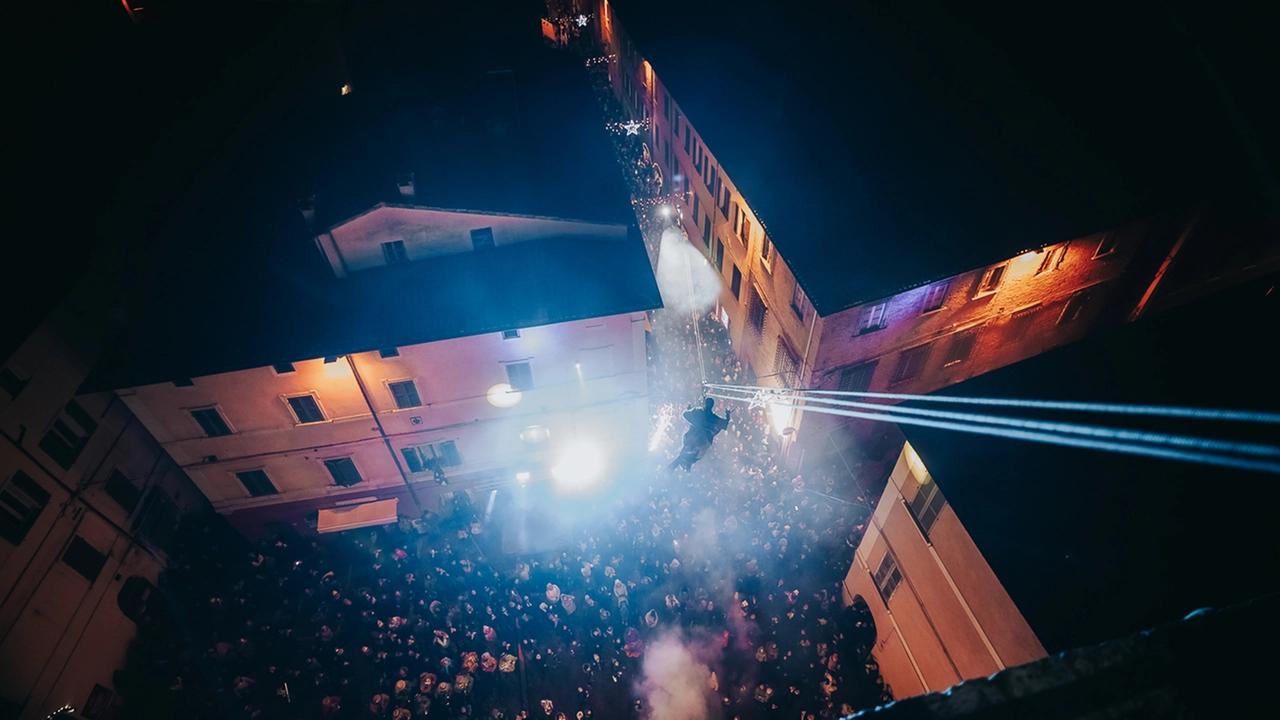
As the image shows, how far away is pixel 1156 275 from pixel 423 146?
27913mm

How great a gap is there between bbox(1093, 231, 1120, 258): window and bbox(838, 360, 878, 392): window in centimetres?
808

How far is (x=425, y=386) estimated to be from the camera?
1644 centimetres

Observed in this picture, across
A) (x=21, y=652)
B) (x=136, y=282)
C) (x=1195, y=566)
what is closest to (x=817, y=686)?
(x=1195, y=566)

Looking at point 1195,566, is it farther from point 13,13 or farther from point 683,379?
point 13,13

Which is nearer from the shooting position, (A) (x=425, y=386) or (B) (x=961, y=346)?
(A) (x=425, y=386)

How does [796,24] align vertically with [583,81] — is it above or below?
above

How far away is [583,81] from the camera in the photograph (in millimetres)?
26484

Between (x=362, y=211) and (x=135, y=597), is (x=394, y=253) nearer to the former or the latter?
(x=362, y=211)

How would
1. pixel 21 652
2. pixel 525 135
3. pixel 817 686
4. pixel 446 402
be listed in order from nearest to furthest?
pixel 21 652, pixel 817 686, pixel 446 402, pixel 525 135

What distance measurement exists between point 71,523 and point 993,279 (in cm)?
2892

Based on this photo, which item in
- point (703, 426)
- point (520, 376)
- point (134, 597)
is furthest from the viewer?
point (520, 376)

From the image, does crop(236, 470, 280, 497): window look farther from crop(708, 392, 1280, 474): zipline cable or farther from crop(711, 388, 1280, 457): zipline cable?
crop(711, 388, 1280, 457): zipline cable

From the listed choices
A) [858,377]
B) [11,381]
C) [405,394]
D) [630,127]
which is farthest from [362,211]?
[630,127]

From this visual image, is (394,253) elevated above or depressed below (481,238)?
below
